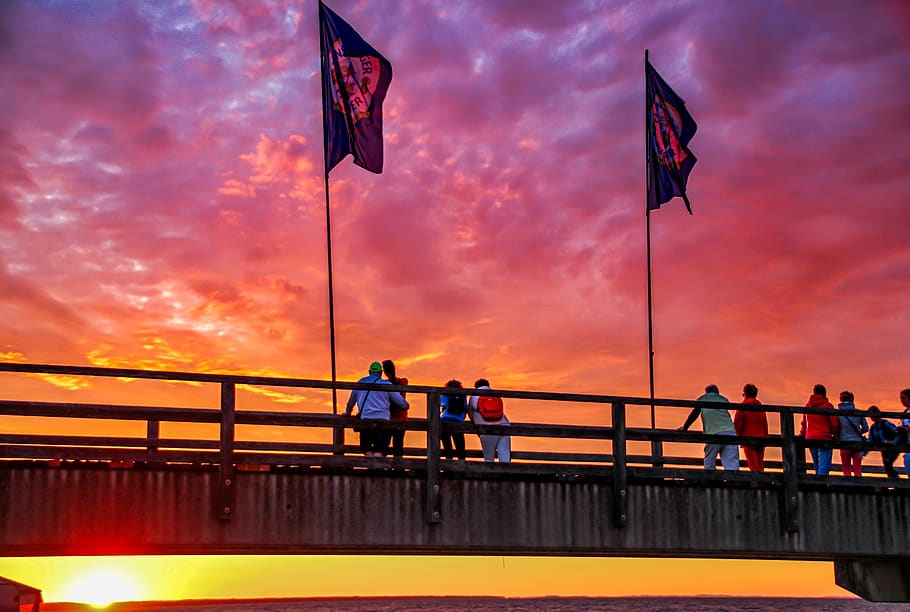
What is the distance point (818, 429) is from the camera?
744 inches

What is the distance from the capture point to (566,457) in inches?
688

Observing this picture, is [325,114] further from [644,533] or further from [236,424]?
[644,533]

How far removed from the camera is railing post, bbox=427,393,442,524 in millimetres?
14727

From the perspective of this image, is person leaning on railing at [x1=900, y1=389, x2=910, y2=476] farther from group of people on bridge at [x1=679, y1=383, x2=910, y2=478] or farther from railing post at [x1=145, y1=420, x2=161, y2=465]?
railing post at [x1=145, y1=420, x2=161, y2=465]

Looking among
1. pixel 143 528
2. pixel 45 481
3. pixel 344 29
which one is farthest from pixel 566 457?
pixel 344 29

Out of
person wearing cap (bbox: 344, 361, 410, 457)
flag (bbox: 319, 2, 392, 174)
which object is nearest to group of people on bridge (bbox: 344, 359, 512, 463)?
person wearing cap (bbox: 344, 361, 410, 457)

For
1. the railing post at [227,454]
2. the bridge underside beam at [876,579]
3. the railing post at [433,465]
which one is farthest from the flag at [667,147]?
the railing post at [227,454]

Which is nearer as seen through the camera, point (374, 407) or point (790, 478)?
point (374, 407)

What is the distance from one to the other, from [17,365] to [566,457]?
8551 mm

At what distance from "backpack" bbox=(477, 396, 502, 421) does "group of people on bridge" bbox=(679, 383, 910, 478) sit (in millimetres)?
2923

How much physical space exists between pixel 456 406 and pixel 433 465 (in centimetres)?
226

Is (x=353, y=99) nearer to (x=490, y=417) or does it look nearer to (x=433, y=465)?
(x=490, y=417)

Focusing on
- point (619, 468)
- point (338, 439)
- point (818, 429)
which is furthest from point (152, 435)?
point (818, 429)

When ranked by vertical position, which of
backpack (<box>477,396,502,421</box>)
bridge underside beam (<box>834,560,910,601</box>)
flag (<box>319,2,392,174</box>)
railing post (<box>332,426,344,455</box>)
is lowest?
bridge underside beam (<box>834,560,910,601</box>)
